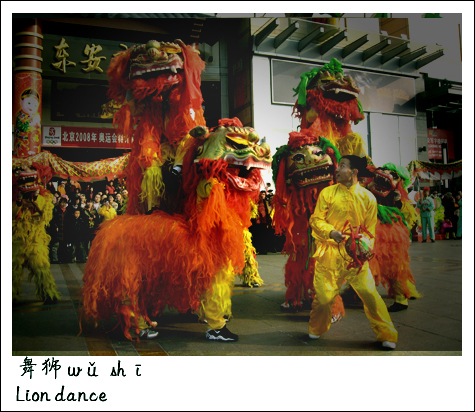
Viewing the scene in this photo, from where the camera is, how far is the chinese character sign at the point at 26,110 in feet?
9.55

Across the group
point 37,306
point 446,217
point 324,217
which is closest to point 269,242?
point 324,217

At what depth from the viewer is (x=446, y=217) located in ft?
9.39

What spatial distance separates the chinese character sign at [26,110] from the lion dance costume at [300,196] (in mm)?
2066

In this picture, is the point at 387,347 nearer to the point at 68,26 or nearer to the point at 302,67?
the point at 302,67

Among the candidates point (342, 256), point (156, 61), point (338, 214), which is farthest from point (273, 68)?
point (342, 256)

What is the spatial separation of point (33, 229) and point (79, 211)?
1.66 ft

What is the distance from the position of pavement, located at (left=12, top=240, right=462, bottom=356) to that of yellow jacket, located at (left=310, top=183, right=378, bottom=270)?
1.77ft

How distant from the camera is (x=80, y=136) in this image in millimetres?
3055

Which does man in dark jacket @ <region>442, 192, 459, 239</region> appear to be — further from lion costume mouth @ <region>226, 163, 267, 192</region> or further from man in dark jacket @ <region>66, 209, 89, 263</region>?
man in dark jacket @ <region>66, 209, 89, 263</region>

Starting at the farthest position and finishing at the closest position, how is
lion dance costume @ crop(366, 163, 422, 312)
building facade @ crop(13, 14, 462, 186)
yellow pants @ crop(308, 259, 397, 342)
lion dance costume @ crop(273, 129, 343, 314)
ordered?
building facade @ crop(13, 14, 462, 186) < lion dance costume @ crop(366, 163, 422, 312) < lion dance costume @ crop(273, 129, 343, 314) < yellow pants @ crop(308, 259, 397, 342)

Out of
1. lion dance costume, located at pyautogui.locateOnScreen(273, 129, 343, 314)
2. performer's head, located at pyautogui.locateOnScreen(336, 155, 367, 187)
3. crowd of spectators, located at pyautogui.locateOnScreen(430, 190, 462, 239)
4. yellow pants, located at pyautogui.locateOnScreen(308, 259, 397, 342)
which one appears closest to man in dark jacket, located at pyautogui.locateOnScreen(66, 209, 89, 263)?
lion dance costume, located at pyautogui.locateOnScreen(273, 129, 343, 314)

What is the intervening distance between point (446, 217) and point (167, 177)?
226 cm

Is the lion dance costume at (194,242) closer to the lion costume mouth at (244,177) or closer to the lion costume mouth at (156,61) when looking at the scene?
the lion costume mouth at (244,177)

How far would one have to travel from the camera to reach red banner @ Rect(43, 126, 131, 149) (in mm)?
2938
